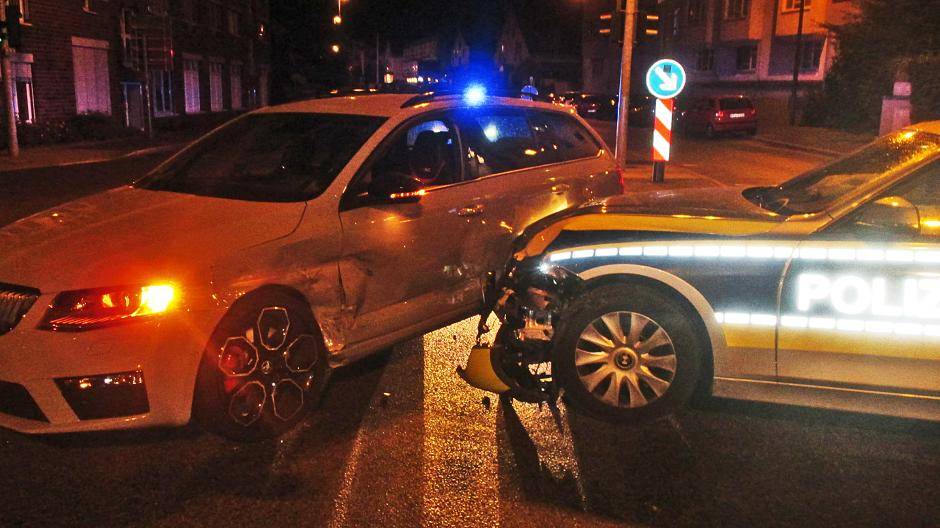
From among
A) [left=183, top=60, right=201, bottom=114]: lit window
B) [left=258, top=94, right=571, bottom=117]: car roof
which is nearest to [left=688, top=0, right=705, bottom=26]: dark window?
[left=183, top=60, right=201, bottom=114]: lit window

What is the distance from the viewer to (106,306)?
3635mm

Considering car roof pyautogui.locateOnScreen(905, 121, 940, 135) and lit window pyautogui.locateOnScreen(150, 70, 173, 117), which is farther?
lit window pyautogui.locateOnScreen(150, 70, 173, 117)

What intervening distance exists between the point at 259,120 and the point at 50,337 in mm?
2511

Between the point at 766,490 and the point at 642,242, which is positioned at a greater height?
the point at 642,242

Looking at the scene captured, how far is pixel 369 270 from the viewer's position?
466cm

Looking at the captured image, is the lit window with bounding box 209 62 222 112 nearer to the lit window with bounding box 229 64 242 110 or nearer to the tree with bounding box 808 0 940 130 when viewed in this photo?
the lit window with bounding box 229 64 242 110

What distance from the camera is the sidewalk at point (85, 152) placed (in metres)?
19.6

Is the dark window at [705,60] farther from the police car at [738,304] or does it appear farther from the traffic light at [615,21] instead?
the police car at [738,304]

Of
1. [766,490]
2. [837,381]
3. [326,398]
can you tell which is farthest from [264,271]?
[837,381]

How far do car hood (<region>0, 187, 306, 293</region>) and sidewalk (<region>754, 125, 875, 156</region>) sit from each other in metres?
22.9

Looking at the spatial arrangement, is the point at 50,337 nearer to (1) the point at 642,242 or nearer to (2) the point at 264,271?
(2) the point at 264,271

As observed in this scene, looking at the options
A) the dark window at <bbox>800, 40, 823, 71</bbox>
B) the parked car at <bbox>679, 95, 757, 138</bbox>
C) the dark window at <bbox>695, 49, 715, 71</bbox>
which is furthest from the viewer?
the dark window at <bbox>695, 49, 715, 71</bbox>

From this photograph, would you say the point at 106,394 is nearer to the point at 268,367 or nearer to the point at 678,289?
the point at 268,367

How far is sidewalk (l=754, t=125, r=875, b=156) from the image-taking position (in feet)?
85.3
